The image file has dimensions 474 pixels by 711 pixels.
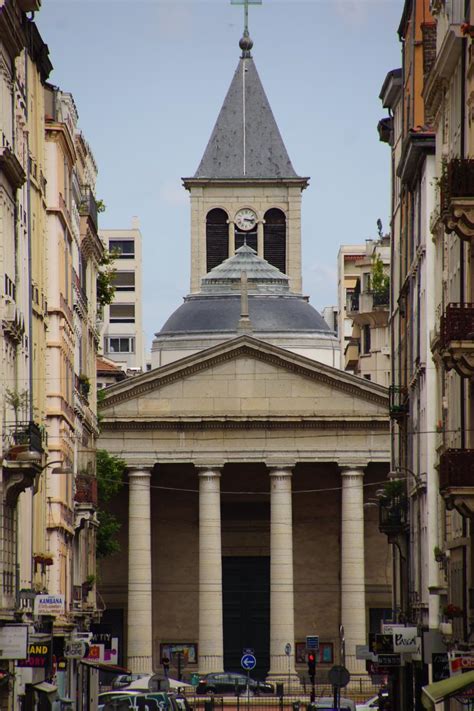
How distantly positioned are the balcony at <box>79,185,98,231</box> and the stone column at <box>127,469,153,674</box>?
3962 cm

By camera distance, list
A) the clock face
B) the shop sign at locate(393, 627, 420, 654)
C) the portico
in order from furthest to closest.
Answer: the clock face < the portico < the shop sign at locate(393, 627, 420, 654)

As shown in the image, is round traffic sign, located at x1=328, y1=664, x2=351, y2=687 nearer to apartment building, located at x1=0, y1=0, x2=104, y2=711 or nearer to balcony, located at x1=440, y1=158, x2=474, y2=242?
apartment building, located at x1=0, y1=0, x2=104, y2=711

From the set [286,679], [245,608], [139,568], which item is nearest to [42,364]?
[286,679]

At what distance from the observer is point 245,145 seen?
15762 centimetres

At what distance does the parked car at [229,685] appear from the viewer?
326 ft

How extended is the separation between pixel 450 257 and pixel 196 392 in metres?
74.0

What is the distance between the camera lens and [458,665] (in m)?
37.5

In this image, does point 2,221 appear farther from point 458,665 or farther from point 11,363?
point 458,665

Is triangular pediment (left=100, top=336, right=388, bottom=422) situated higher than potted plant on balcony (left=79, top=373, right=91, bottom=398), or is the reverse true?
triangular pediment (left=100, top=336, right=388, bottom=422)

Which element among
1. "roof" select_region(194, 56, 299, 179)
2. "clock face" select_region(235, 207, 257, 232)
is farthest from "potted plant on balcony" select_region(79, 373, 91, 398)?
"roof" select_region(194, 56, 299, 179)

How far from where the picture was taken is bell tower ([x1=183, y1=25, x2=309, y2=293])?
6196 inches

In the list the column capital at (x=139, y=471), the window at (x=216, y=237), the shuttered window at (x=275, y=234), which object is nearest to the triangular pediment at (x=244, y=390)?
the column capital at (x=139, y=471)

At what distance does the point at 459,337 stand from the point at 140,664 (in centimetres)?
8098

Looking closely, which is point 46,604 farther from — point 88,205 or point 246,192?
point 246,192
